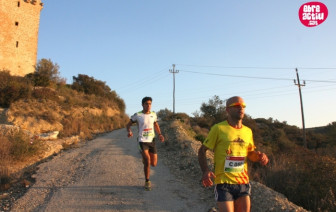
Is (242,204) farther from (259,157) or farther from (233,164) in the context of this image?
(259,157)

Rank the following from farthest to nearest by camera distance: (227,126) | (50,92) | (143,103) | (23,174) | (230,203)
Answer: (50,92) → (23,174) → (143,103) → (227,126) → (230,203)

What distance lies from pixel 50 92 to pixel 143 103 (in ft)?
63.0

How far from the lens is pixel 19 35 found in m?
33.3

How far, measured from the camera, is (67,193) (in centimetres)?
576

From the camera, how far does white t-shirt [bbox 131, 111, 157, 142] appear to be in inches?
246

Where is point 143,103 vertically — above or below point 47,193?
above

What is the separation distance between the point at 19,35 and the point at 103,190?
114 feet

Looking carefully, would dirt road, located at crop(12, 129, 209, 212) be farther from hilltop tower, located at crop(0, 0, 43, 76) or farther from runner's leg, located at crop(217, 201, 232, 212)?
hilltop tower, located at crop(0, 0, 43, 76)

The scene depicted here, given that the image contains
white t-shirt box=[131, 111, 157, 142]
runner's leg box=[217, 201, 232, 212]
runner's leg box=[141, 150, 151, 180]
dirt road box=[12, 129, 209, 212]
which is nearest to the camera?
runner's leg box=[217, 201, 232, 212]

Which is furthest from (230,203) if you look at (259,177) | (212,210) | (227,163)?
(259,177)

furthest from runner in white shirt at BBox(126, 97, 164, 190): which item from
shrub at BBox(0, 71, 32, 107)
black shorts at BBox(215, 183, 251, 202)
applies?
shrub at BBox(0, 71, 32, 107)

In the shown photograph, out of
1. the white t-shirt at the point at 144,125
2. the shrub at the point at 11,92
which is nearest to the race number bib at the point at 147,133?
the white t-shirt at the point at 144,125

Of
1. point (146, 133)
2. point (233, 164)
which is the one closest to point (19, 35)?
point (146, 133)

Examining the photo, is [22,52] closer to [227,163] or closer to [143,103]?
[143,103]
